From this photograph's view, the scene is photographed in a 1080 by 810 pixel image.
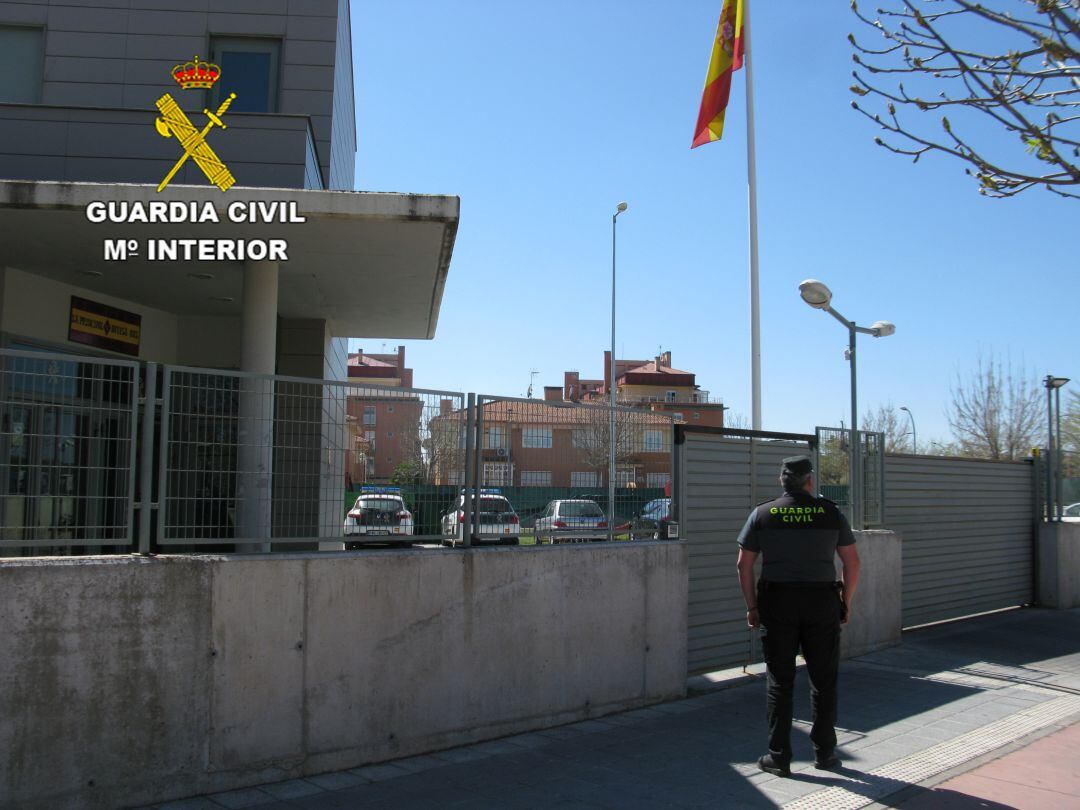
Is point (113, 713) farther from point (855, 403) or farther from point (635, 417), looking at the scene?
point (855, 403)

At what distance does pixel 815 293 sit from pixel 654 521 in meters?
3.71

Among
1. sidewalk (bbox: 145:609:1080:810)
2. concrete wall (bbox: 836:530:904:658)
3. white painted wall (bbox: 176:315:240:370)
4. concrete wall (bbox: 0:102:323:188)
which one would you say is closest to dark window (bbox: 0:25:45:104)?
concrete wall (bbox: 0:102:323:188)

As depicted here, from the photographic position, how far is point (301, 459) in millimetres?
5988

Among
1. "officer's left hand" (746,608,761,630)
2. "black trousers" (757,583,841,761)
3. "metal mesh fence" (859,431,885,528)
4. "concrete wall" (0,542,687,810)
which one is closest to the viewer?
"concrete wall" (0,542,687,810)

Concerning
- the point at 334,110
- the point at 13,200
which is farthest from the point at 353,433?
the point at 334,110

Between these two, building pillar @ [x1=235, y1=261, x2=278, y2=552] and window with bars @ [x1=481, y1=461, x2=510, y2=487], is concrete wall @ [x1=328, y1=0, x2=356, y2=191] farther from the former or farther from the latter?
building pillar @ [x1=235, y1=261, x2=278, y2=552]

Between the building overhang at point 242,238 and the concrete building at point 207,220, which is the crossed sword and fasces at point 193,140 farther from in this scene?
the building overhang at point 242,238

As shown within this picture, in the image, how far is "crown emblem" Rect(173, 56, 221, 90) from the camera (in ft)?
40.2

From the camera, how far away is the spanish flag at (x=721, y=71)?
15633 millimetres

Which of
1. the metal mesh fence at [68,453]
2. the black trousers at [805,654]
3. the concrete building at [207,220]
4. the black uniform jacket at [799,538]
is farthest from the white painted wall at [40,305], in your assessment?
the black trousers at [805,654]

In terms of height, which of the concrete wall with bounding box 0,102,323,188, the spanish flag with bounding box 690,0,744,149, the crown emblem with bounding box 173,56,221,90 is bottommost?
the concrete wall with bounding box 0,102,323,188

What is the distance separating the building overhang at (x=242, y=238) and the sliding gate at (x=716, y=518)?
3218 millimetres

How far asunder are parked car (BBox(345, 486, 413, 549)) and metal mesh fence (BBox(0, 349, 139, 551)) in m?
1.46

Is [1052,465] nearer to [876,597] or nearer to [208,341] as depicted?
[876,597]
